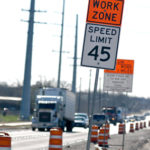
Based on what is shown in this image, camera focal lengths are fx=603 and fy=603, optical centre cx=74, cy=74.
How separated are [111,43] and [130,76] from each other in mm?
11872

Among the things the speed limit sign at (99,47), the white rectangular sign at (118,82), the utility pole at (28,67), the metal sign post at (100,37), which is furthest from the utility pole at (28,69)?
the speed limit sign at (99,47)

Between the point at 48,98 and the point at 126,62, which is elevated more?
the point at 126,62

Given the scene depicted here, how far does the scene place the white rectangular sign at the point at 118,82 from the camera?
22.7 meters

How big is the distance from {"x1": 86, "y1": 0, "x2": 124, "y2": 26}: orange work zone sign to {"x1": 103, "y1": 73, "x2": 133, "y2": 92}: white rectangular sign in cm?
1106

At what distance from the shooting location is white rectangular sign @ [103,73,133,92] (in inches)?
893

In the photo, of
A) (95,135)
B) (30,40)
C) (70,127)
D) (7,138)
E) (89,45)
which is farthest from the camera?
(30,40)

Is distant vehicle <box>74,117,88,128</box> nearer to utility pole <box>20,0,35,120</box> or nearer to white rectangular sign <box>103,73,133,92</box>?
utility pole <box>20,0,35,120</box>

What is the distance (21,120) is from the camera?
60.3 m

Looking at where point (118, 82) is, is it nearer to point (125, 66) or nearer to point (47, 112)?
point (125, 66)

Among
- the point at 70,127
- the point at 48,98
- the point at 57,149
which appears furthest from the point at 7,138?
the point at 70,127

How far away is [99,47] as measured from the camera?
37.3 ft

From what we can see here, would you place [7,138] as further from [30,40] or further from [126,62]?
[30,40]

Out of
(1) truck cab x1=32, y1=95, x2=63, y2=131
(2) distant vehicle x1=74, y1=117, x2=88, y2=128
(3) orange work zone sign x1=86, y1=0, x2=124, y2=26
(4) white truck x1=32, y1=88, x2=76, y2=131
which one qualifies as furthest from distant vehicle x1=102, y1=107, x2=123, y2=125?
(3) orange work zone sign x1=86, y1=0, x2=124, y2=26

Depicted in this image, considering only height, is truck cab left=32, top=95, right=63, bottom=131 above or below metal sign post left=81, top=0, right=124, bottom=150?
below
